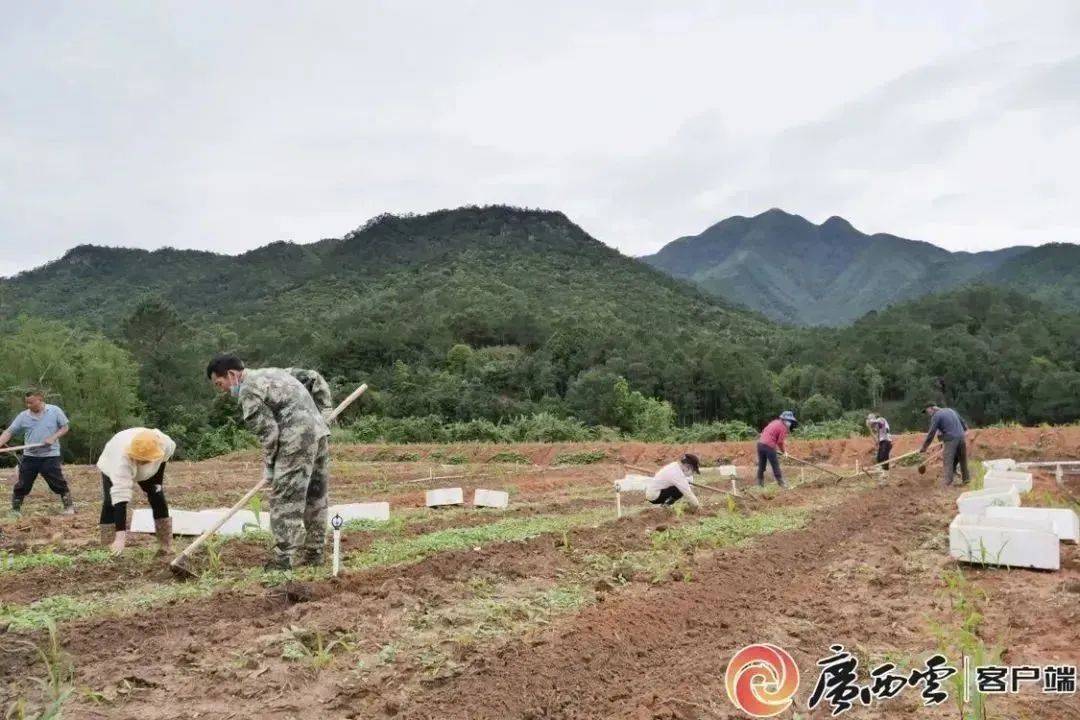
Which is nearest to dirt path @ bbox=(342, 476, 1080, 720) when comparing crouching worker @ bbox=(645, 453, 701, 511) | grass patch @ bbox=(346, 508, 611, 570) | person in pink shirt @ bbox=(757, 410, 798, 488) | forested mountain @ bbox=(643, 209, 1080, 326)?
grass patch @ bbox=(346, 508, 611, 570)

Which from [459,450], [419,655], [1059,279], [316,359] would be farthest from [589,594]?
[1059,279]

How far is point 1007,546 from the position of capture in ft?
20.6

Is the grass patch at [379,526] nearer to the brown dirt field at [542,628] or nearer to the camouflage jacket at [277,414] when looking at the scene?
the brown dirt field at [542,628]

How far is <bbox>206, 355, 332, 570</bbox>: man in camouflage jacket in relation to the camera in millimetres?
5934

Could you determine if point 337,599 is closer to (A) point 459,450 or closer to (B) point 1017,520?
(B) point 1017,520

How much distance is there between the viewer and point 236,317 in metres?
73.1

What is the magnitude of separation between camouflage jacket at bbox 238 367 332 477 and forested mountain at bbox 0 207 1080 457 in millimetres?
24508

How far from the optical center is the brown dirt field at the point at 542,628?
11.9ft

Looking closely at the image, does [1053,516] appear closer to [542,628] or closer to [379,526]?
[542,628]

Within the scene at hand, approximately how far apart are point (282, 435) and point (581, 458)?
18.7m

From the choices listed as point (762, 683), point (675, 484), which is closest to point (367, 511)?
point (675, 484)

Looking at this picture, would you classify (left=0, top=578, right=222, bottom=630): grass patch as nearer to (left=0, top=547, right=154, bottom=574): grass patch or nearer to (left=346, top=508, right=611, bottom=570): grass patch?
(left=0, top=547, right=154, bottom=574): grass patch

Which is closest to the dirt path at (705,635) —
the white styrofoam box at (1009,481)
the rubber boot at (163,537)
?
the white styrofoam box at (1009,481)

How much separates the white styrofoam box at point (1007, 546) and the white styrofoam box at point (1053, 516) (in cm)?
21
